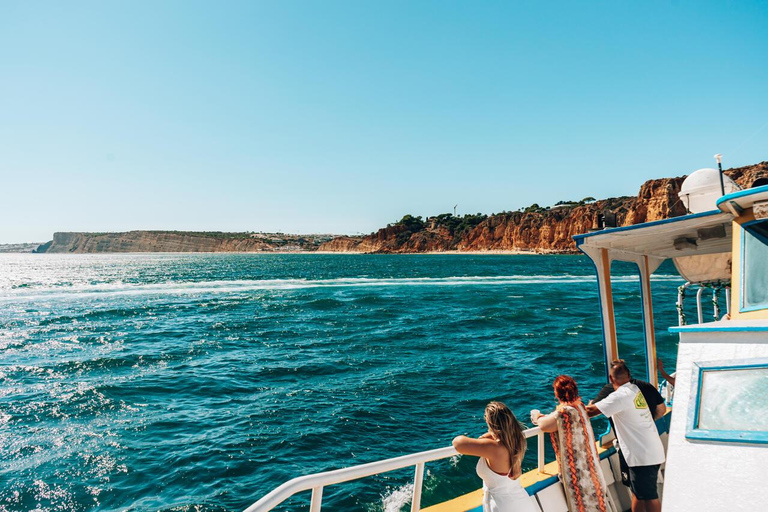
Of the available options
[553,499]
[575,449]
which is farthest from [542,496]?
[575,449]

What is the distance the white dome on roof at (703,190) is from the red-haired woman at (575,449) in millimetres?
4297

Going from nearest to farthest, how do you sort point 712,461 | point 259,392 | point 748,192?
point 712,461 < point 748,192 < point 259,392

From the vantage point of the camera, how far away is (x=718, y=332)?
3.45 m

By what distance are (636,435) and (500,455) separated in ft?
6.65

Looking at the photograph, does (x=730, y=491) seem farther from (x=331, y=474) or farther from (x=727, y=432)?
(x=331, y=474)

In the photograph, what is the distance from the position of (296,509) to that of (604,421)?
28.1 feet

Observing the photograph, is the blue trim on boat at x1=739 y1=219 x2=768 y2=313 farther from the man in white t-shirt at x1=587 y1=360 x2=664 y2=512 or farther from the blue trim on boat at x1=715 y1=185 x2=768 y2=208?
the man in white t-shirt at x1=587 y1=360 x2=664 y2=512

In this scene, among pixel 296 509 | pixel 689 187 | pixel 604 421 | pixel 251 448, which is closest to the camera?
pixel 689 187

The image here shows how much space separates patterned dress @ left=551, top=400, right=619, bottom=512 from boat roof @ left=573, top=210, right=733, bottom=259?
3356 mm

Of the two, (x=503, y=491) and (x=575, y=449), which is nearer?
(x=503, y=491)

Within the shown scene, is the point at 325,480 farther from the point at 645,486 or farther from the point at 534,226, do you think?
the point at 534,226

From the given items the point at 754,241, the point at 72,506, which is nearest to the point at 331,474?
the point at 754,241

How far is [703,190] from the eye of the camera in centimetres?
668

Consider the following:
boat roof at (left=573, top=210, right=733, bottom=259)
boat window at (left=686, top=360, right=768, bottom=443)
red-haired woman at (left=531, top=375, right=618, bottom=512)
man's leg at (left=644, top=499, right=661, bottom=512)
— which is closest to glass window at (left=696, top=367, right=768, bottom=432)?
boat window at (left=686, top=360, right=768, bottom=443)
